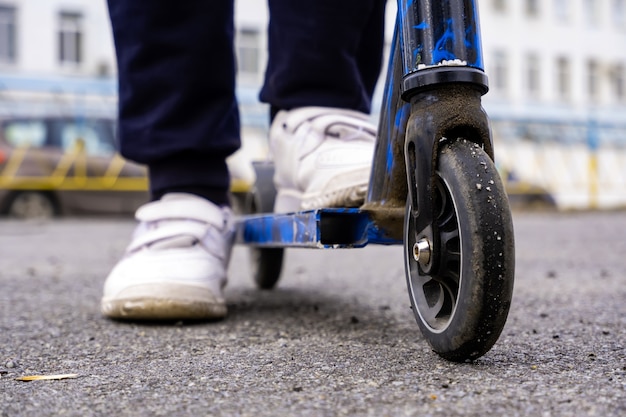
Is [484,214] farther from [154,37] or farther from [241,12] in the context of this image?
[241,12]

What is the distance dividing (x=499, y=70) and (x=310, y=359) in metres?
20.6

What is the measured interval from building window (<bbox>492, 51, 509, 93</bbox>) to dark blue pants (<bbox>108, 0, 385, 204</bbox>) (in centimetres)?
1976

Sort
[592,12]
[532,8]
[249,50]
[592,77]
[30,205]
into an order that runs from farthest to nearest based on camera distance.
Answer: [592,12] < [592,77] < [532,8] < [249,50] < [30,205]

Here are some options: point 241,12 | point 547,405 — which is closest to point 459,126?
point 547,405

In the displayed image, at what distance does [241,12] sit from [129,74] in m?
16.5

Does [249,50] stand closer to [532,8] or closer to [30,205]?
[532,8]

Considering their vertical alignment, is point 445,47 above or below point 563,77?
below

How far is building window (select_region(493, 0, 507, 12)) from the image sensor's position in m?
20.6

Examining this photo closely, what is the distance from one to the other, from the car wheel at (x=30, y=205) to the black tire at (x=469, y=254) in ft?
30.2

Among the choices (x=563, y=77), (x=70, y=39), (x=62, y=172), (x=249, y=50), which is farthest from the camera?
(x=563, y=77)

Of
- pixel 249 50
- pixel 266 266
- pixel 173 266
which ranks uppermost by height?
pixel 249 50

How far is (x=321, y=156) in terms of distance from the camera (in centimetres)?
141

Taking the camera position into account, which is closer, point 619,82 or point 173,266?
point 173,266

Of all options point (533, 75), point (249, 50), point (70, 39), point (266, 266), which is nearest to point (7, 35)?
point (70, 39)
